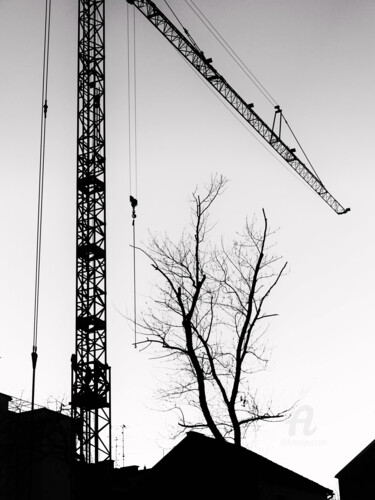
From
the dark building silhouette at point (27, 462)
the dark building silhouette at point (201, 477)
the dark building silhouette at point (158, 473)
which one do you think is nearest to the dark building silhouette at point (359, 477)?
the dark building silhouette at point (158, 473)

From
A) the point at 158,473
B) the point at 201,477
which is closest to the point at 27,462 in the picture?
the point at 158,473

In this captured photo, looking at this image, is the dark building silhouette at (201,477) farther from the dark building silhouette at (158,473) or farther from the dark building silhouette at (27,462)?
the dark building silhouette at (27,462)

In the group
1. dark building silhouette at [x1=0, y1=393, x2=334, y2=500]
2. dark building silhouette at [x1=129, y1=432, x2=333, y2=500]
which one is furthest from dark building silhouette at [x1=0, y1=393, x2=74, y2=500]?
dark building silhouette at [x1=129, y1=432, x2=333, y2=500]

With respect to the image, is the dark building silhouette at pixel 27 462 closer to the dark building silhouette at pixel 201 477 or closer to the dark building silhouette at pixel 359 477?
the dark building silhouette at pixel 201 477

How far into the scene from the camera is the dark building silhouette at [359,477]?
41344mm

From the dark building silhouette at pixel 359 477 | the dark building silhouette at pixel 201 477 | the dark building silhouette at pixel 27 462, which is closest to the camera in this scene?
the dark building silhouette at pixel 201 477

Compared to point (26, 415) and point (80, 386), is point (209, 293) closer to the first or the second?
point (80, 386)

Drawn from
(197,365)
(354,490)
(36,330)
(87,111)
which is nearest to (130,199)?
(87,111)

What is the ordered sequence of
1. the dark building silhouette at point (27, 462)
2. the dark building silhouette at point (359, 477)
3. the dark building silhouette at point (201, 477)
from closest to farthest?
the dark building silhouette at point (201, 477), the dark building silhouette at point (359, 477), the dark building silhouette at point (27, 462)

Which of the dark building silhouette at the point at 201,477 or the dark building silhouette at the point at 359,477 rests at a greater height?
the dark building silhouette at the point at 359,477

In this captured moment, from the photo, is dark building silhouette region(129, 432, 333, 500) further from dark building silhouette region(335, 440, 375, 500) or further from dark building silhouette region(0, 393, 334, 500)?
dark building silhouette region(335, 440, 375, 500)

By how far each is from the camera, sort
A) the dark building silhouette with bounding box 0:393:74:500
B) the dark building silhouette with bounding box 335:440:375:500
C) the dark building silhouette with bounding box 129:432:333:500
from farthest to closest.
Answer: the dark building silhouette with bounding box 0:393:74:500 → the dark building silhouette with bounding box 335:440:375:500 → the dark building silhouette with bounding box 129:432:333:500

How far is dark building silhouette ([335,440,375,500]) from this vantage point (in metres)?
41.3

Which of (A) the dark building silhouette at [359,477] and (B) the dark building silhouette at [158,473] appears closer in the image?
(B) the dark building silhouette at [158,473]
